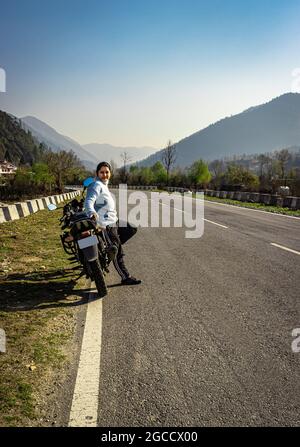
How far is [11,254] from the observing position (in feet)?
24.7

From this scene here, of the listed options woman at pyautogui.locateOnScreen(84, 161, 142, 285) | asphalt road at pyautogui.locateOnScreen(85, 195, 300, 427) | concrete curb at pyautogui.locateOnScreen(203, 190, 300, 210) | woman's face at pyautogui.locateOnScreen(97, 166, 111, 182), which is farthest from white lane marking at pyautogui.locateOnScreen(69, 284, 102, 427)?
concrete curb at pyautogui.locateOnScreen(203, 190, 300, 210)

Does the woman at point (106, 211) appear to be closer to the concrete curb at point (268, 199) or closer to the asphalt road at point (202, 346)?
the asphalt road at point (202, 346)

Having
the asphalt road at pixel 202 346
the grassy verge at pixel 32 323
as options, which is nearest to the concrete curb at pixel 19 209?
the grassy verge at pixel 32 323

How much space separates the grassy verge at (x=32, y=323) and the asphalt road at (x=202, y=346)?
1.52 feet

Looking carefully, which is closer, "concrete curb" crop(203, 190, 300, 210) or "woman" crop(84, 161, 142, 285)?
"woman" crop(84, 161, 142, 285)

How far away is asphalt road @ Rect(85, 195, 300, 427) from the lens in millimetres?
2402

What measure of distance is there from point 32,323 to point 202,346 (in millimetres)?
1901

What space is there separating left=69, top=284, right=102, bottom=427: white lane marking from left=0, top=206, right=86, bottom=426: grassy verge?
0.18 m

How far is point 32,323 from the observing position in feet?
12.6

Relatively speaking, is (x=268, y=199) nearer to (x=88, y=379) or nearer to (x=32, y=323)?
(x=32, y=323)

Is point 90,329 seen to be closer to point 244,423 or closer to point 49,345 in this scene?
point 49,345

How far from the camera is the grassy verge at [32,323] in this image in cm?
251

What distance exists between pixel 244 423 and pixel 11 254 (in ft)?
21.1

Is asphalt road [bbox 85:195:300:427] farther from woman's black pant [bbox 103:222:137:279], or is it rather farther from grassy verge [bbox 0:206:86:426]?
grassy verge [bbox 0:206:86:426]
